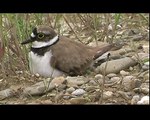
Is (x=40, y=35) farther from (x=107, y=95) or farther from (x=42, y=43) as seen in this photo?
(x=107, y=95)

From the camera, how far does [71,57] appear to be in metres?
4.11

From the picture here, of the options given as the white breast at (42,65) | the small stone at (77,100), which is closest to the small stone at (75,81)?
the small stone at (77,100)

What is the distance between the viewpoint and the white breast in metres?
4.11

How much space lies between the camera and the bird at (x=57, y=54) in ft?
13.5

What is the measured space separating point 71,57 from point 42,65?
175 mm

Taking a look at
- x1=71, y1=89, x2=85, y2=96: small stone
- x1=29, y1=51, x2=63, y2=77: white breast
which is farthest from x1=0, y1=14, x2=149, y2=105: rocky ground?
x1=29, y1=51, x2=63, y2=77: white breast

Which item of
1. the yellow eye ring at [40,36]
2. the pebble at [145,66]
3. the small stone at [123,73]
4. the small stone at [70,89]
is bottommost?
the small stone at [70,89]

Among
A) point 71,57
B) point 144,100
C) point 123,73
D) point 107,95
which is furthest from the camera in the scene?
point 71,57

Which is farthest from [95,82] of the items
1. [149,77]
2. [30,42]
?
[30,42]

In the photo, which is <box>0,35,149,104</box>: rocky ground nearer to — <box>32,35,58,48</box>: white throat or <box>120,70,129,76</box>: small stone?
<box>120,70,129,76</box>: small stone

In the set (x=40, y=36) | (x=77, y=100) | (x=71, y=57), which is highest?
(x=40, y=36)

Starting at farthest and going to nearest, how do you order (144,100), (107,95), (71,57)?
(71,57) → (107,95) → (144,100)

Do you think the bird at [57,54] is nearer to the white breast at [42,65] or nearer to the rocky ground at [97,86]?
the white breast at [42,65]

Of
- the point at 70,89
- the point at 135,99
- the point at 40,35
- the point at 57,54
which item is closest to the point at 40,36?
the point at 40,35
